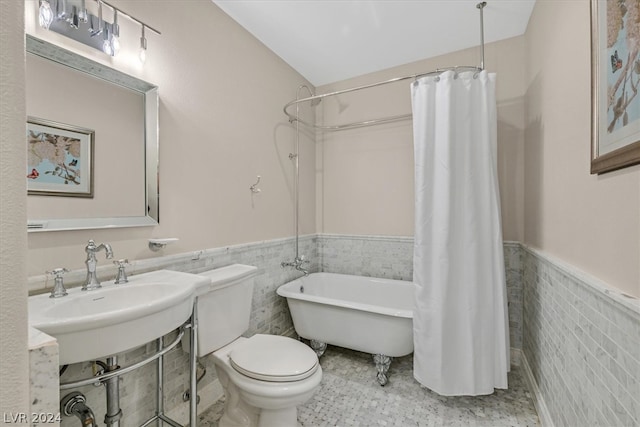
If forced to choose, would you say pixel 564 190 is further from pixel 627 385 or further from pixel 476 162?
pixel 627 385

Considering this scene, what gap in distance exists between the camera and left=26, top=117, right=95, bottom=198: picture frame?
1.08 metres

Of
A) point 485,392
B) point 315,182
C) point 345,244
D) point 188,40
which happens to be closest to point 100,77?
point 188,40

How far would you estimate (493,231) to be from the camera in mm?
1719

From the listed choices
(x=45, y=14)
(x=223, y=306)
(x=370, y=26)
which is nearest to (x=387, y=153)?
(x=370, y=26)

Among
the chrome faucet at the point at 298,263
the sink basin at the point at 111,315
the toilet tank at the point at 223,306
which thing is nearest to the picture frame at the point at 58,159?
the sink basin at the point at 111,315

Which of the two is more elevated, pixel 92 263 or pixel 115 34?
pixel 115 34

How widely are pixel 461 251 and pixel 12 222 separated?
1879 mm

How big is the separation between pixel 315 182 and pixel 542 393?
2318 millimetres

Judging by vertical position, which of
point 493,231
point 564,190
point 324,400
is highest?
point 564,190

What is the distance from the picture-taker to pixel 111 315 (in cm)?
83

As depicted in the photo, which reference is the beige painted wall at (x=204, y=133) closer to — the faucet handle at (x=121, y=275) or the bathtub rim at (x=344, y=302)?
the faucet handle at (x=121, y=275)

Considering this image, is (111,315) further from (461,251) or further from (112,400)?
(461,251)

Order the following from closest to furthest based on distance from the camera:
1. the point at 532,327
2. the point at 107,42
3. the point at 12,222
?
1. the point at 12,222
2. the point at 107,42
3. the point at 532,327

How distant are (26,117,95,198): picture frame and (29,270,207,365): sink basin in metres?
0.41
